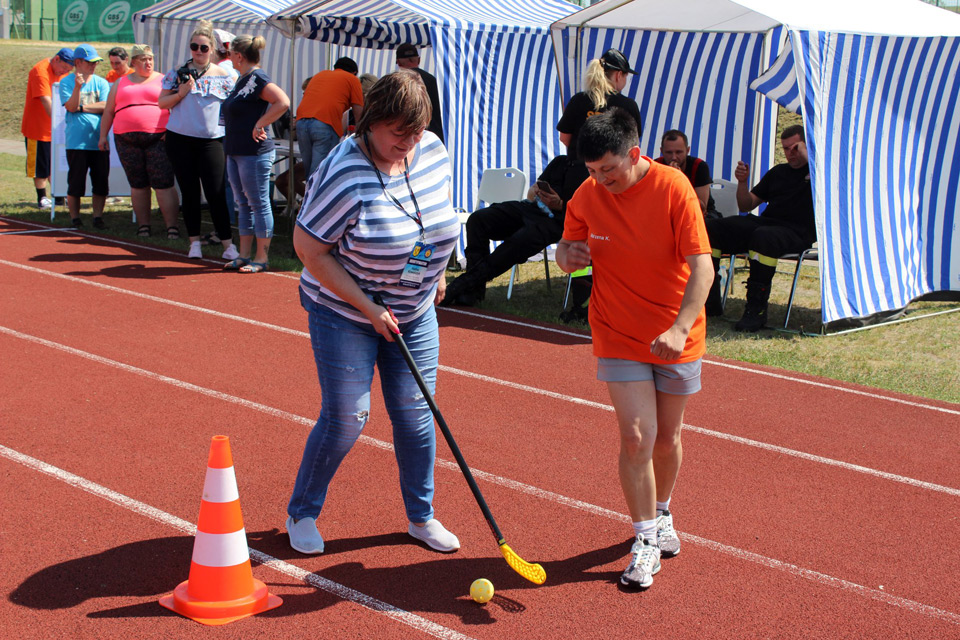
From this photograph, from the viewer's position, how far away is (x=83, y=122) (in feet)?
36.8

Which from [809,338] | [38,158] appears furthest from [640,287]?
[38,158]

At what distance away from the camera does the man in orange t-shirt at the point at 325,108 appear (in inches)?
391

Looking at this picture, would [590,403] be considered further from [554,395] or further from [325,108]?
[325,108]

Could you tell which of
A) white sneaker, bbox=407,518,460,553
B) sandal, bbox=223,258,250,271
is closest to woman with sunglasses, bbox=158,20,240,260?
sandal, bbox=223,258,250,271

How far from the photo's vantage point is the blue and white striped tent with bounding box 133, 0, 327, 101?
1323 centimetres

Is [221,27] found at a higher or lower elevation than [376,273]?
higher

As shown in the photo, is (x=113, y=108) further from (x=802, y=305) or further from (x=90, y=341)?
(x=802, y=305)

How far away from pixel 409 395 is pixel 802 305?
21.4 ft

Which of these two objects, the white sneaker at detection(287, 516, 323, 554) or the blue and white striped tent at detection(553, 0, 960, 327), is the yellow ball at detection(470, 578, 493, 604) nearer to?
the white sneaker at detection(287, 516, 323, 554)

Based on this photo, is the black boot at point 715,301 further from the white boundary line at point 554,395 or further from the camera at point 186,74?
the camera at point 186,74

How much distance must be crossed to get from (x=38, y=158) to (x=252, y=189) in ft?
17.0

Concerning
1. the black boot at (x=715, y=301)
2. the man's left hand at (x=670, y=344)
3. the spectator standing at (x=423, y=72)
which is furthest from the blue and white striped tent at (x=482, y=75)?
the man's left hand at (x=670, y=344)

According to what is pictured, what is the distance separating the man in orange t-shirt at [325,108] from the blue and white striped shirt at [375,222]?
6.47 meters

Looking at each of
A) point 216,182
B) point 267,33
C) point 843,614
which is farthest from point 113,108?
point 843,614
